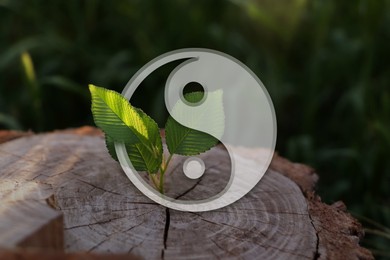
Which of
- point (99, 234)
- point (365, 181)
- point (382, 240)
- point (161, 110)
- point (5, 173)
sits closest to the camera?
point (99, 234)

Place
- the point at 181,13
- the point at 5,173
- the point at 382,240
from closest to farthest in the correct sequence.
A: the point at 5,173, the point at 382,240, the point at 181,13

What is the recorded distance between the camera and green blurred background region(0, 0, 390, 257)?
223 centimetres

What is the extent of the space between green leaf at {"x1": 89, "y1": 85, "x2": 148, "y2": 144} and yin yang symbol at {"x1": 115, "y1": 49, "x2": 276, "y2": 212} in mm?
51

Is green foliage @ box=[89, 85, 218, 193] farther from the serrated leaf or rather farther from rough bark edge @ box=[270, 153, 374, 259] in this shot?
rough bark edge @ box=[270, 153, 374, 259]

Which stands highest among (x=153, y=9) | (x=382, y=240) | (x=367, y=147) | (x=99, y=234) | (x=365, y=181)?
(x=153, y=9)

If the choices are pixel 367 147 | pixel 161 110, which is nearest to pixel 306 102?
pixel 367 147

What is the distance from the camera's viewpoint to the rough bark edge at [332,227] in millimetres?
1157

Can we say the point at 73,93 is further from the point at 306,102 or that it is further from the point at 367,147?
the point at 367,147

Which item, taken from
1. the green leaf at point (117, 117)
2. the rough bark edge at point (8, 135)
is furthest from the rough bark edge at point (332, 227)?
the rough bark edge at point (8, 135)

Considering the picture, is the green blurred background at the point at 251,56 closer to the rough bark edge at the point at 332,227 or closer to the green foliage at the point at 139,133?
the rough bark edge at the point at 332,227

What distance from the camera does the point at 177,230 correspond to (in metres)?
1.16

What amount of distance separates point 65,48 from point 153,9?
0.39 meters

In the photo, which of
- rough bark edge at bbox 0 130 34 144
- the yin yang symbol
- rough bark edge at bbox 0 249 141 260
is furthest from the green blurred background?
rough bark edge at bbox 0 249 141 260

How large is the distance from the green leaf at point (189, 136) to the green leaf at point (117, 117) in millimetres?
58
